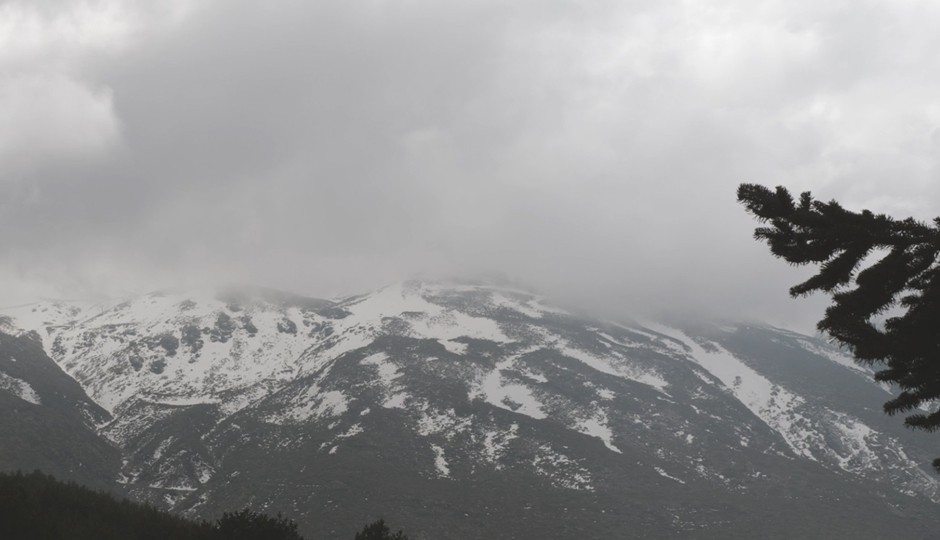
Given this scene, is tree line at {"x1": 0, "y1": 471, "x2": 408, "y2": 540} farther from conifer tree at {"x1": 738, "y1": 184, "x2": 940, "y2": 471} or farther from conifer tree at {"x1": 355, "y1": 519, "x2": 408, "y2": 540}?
conifer tree at {"x1": 738, "y1": 184, "x2": 940, "y2": 471}

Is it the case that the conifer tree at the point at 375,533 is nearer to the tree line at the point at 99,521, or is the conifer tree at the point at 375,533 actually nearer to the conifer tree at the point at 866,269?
the tree line at the point at 99,521

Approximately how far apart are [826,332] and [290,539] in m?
83.7

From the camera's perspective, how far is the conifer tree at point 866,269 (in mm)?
11547

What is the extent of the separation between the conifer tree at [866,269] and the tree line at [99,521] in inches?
3095

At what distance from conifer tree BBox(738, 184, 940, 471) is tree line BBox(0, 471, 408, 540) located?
78.6m

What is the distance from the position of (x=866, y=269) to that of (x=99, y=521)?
12925 centimetres

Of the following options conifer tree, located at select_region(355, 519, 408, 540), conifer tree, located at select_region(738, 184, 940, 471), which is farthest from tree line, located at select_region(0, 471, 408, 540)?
conifer tree, located at select_region(738, 184, 940, 471)

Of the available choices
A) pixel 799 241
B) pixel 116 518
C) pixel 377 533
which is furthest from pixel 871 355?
pixel 116 518

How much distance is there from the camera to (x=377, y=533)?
86938 millimetres

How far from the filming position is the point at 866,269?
39.0 feet

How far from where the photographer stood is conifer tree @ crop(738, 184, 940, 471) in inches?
455

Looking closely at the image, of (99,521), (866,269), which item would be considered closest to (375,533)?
(99,521)

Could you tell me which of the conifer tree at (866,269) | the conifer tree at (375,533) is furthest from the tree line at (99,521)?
the conifer tree at (866,269)

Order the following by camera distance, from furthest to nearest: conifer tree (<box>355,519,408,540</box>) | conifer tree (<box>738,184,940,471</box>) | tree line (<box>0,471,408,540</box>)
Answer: conifer tree (<box>355,519,408,540</box>), tree line (<box>0,471,408,540</box>), conifer tree (<box>738,184,940,471</box>)
